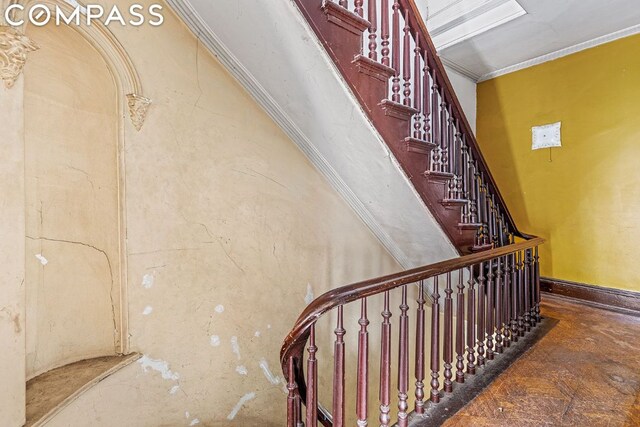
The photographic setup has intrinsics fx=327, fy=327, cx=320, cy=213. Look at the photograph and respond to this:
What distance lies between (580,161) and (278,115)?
3068mm

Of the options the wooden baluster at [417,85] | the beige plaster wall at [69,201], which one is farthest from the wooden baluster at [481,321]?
the beige plaster wall at [69,201]

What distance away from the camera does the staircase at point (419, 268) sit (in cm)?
140

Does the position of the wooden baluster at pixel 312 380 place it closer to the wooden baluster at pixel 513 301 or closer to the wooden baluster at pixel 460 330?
the wooden baluster at pixel 460 330

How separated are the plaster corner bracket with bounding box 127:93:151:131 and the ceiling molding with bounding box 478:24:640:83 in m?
3.86

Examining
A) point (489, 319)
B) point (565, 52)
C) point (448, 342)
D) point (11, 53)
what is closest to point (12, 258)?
point (11, 53)

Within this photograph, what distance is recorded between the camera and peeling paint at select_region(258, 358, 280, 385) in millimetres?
2294

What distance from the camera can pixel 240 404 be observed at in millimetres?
2174

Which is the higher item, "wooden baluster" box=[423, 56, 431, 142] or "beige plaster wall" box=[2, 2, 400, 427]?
"wooden baluster" box=[423, 56, 431, 142]

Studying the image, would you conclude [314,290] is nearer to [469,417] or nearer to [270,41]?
[469,417]

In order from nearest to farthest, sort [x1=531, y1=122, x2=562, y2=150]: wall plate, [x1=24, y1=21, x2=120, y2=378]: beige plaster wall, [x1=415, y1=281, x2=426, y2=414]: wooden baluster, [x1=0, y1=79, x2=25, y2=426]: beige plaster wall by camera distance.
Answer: [x1=0, y1=79, x2=25, y2=426]: beige plaster wall, [x1=24, y1=21, x2=120, y2=378]: beige plaster wall, [x1=415, y1=281, x2=426, y2=414]: wooden baluster, [x1=531, y1=122, x2=562, y2=150]: wall plate

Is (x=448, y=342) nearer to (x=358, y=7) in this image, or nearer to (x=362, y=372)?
(x=362, y=372)

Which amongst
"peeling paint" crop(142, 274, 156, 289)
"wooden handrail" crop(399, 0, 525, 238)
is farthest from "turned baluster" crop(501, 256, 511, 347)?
"peeling paint" crop(142, 274, 156, 289)

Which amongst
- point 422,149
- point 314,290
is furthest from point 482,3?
point 314,290

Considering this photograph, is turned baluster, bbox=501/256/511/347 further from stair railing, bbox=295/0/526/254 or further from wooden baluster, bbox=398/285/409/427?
wooden baluster, bbox=398/285/409/427
